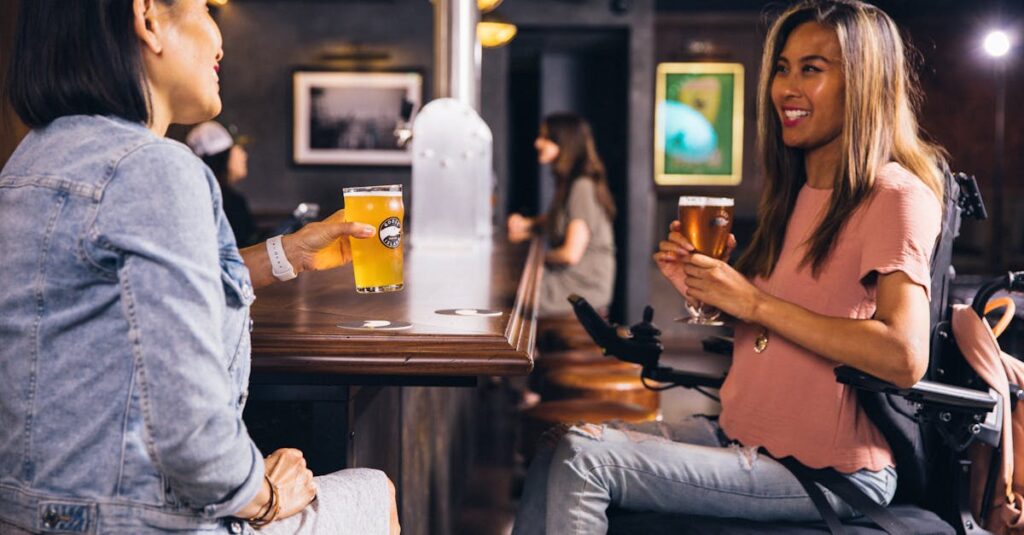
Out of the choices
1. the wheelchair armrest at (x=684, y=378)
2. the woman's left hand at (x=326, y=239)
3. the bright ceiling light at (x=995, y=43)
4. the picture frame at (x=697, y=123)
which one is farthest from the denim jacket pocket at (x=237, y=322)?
the picture frame at (x=697, y=123)

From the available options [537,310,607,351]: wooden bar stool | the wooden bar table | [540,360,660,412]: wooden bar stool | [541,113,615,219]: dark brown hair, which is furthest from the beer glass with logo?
[541,113,615,219]: dark brown hair

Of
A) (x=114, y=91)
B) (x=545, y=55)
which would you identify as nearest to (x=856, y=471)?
(x=114, y=91)

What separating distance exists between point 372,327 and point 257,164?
7.98 meters

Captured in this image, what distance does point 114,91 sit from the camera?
3.93ft

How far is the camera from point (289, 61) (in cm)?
919

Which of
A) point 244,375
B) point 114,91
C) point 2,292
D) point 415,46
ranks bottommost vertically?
point 244,375

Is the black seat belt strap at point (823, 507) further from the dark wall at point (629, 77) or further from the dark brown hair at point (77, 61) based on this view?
the dark wall at point (629, 77)

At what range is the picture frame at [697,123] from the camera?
8922mm

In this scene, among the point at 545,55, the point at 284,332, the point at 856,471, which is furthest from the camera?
the point at 545,55

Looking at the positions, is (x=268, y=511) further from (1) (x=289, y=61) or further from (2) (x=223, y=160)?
(1) (x=289, y=61)

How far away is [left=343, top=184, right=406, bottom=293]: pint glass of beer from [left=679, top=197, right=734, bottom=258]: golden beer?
528 millimetres

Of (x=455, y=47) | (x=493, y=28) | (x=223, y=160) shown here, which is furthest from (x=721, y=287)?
(x=493, y=28)

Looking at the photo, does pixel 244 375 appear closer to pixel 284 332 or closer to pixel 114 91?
pixel 284 332

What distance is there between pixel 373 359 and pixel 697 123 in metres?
7.82
